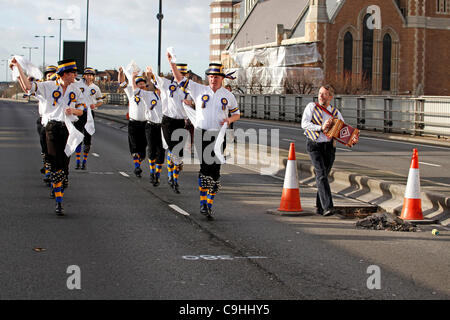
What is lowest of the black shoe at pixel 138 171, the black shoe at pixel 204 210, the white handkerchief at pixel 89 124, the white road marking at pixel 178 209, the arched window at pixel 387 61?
the white road marking at pixel 178 209

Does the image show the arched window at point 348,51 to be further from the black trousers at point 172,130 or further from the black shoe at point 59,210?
the black shoe at point 59,210

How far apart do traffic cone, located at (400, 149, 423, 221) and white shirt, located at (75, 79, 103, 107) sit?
27.6ft

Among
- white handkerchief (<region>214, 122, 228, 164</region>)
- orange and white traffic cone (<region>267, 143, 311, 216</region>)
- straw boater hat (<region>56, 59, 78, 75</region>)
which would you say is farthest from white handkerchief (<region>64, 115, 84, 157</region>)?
orange and white traffic cone (<region>267, 143, 311, 216</region>)

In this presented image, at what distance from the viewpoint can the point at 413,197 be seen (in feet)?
35.0

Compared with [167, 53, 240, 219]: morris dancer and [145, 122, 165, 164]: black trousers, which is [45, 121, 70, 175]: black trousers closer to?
[167, 53, 240, 219]: morris dancer

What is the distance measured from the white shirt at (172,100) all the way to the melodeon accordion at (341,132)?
3.67 meters

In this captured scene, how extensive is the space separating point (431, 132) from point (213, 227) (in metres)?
21.9

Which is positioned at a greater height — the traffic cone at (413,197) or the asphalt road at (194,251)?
the traffic cone at (413,197)

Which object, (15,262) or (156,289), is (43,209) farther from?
(156,289)

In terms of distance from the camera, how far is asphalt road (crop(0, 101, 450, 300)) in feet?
21.6

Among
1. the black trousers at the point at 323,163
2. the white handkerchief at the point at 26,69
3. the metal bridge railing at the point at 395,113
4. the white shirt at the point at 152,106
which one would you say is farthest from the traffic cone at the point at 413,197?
the metal bridge railing at the point at 395,113

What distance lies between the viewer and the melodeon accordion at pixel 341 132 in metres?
10.8

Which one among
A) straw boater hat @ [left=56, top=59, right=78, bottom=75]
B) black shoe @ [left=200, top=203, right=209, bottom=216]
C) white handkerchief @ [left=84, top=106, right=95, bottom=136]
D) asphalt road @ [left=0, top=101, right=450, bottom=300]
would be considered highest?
straw boater hat @ [left=56, top=59, right=78, bottom=75]
